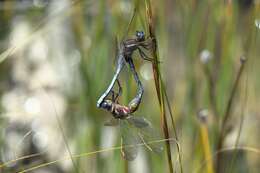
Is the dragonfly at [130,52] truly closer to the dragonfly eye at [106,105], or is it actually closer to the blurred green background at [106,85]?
the dragonfly eye at [106,105]

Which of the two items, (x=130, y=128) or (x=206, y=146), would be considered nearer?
(x=130, y=128)

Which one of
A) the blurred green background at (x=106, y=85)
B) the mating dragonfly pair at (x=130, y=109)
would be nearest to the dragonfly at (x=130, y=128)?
the mating dragonfly pair at (x=130, y=109)

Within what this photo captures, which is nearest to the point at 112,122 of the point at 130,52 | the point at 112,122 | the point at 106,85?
the point at 112,122

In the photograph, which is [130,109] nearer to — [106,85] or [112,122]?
[112,122]

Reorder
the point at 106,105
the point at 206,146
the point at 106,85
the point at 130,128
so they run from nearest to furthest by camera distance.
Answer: the point at 106,105 < the point at 130,128 < the point at 206,146 < the point at 106,85

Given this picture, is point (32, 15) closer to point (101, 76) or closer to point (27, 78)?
point (27, 78)

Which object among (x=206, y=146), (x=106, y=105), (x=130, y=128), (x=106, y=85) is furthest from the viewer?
(x=106, y=85)

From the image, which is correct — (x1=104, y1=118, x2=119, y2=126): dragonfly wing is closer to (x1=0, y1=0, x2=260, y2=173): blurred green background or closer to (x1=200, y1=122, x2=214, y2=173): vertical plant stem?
(x1=0, y1=0, x2=260, y2=173): blurred green background

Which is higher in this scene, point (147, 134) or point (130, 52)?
point (130, 52)
